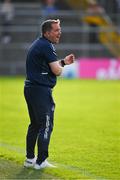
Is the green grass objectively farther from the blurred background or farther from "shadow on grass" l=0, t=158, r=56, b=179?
the blurred background

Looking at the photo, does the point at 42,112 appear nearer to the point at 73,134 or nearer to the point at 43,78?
the point at 43,78

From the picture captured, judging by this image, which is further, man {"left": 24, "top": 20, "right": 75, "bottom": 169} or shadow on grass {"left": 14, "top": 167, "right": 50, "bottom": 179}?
man {"left": 24, "top": 20, "right": 75, "bottom": 169}

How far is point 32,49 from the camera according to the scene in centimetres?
1012

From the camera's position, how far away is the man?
10.0 m

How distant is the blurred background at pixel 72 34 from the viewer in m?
28.1

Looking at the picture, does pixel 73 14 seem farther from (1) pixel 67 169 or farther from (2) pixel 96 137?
(1) pixel 67 169

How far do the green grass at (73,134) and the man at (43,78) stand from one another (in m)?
0.47

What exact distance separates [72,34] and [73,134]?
1554 centimetres

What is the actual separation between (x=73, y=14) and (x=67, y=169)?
1971cm

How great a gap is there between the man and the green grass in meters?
0.47

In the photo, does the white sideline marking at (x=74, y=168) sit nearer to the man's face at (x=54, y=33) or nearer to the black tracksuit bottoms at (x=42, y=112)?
the black tracksuit bottoms at (x=42, y=112)

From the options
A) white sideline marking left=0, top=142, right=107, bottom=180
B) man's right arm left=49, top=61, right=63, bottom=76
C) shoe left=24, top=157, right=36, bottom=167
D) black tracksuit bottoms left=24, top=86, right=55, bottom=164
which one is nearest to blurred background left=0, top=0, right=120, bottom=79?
white sideline marking left=0, top=142, right=107, bottom=180

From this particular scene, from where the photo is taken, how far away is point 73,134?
45.5 feet

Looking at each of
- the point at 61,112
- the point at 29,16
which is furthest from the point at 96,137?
the point at 29,16
